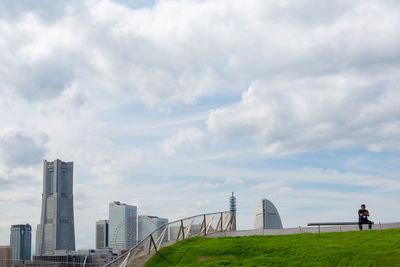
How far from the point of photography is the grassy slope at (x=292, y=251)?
20969 mm

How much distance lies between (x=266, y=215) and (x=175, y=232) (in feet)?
318

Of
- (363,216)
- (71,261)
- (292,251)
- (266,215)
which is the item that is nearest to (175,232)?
(292,251)

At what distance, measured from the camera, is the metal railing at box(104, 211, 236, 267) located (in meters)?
23.6

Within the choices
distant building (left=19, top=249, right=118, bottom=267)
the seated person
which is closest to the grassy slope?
the seated person

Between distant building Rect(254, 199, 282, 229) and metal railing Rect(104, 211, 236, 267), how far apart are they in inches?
3368

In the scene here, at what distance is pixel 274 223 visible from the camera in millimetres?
125812

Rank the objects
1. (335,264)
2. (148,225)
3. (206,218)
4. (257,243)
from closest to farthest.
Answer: (335,264) → (257,243) → (206,218) → (148,225)

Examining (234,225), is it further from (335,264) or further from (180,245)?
(335,264)

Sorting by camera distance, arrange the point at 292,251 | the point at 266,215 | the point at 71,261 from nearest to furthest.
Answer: the point at 292,251 < the point at 71,261 < the point at 266,215

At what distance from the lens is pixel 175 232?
29.2m

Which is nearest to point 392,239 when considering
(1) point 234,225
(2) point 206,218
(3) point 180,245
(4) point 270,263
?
(4) point 270,263

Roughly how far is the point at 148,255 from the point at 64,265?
5576mm

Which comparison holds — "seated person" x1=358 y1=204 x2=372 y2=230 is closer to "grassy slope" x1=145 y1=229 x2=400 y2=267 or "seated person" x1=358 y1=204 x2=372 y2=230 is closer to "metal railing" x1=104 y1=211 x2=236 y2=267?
"grassy slope" x1=145 y1=229 x2=400 y2=267

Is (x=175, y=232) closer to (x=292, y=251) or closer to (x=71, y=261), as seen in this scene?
(x=292, y=251)
